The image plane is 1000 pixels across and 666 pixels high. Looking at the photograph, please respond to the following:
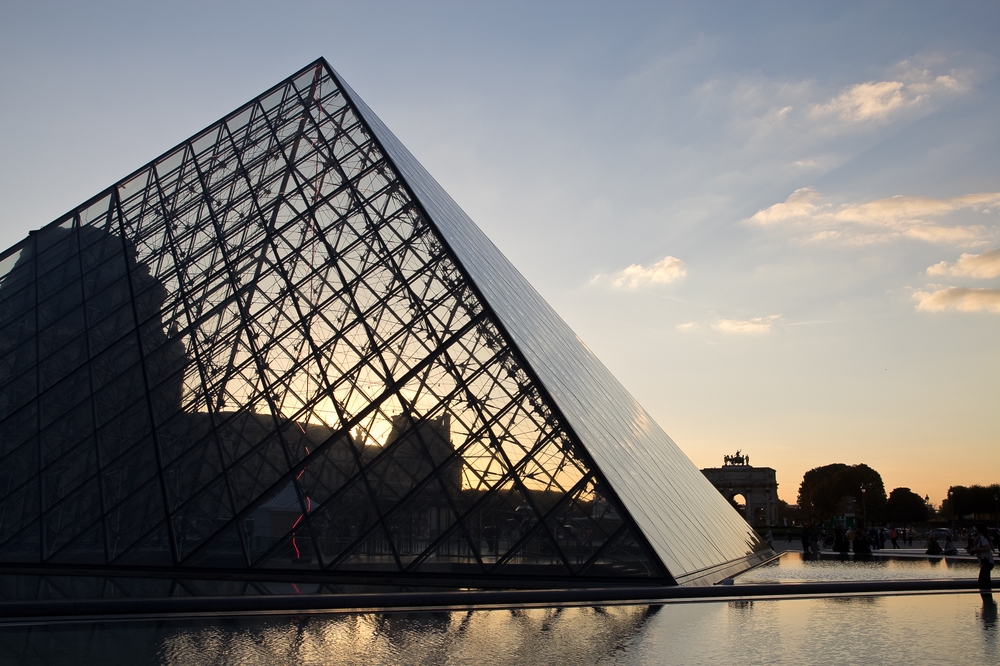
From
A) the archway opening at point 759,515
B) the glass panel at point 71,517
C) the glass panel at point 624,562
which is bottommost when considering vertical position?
the archway opening at point 759,515

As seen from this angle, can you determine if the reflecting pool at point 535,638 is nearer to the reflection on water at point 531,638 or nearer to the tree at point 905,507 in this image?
the reflection on water at point 531,638

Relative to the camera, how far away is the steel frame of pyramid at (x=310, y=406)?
476 inches

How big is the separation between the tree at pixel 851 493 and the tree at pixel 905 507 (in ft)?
13.8

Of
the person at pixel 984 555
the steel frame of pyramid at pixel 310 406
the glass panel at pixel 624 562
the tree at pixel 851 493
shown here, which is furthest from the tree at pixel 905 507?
the glass panel at pixel 624 562

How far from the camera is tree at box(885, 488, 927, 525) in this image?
368ft

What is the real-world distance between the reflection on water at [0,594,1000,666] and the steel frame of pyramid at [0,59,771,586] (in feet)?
9.12

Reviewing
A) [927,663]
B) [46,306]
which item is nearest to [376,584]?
[927,663]

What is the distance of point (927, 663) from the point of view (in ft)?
21.0

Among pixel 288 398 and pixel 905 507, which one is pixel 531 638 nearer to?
pixel 288 398

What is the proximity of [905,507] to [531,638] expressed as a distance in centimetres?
12366

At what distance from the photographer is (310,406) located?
14.4 m

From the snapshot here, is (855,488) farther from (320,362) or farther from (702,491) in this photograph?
(320,362)

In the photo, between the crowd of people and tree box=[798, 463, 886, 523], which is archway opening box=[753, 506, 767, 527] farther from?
the crowd of people

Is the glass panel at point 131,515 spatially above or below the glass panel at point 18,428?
below
